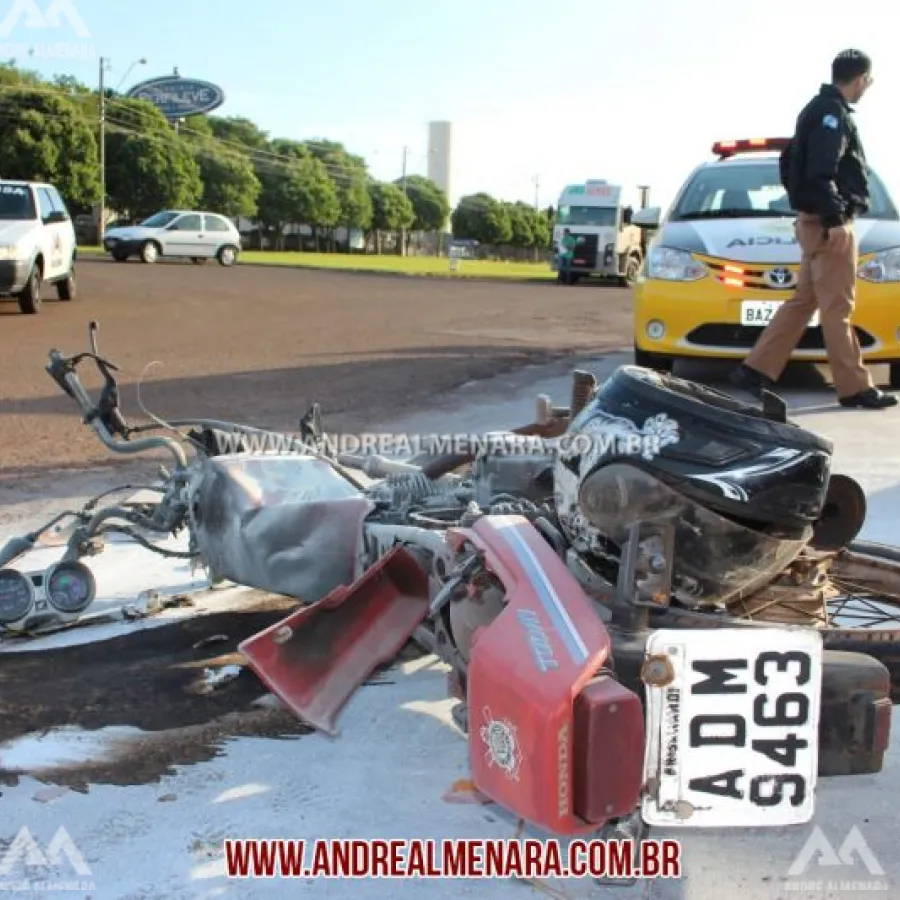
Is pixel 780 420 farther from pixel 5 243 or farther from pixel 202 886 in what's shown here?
pixel 5 243

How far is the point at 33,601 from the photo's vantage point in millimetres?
3531

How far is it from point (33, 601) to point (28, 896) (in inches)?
58.2

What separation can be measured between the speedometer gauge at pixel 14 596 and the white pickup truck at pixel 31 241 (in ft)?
37.8

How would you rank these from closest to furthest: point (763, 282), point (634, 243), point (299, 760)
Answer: point (299, 760) → point (763, 282) → point (634, 243)

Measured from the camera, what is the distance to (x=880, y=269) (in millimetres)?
7023

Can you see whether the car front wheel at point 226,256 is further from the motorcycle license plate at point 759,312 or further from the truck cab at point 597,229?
the motorcycle license plate at point 759,312

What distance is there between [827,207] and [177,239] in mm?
27444

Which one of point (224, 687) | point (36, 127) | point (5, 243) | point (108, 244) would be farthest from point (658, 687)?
point (36, 127)

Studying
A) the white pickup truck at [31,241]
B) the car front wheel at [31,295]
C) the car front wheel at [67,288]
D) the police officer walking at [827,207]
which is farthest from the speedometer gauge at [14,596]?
the car front wheel at [67,288]

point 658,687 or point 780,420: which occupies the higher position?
point 780,420

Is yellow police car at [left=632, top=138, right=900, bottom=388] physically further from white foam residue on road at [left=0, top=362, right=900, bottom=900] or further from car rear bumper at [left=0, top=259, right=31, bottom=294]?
car rear bumper at [left=0, top=259, right=31, bottom=294]

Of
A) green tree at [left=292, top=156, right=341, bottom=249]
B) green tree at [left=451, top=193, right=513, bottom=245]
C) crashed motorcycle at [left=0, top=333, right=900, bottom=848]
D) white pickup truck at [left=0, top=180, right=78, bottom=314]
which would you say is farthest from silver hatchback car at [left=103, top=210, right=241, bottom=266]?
green tree at [left=451, top=193, right=513, bottom=245]

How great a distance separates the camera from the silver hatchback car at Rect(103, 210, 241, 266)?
30.7 meters

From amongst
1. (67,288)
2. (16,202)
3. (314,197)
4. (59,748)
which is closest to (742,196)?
(59,748)
